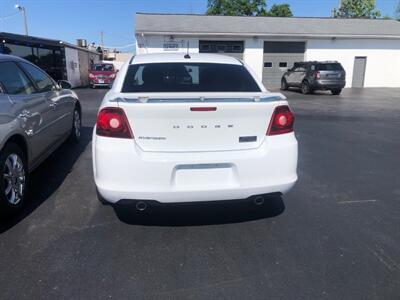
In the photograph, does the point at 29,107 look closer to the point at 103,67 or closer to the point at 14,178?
the point at 14,178

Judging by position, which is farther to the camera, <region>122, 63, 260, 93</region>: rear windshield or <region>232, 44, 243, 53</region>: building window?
<region>232, 44, 243, 53</region>: building window

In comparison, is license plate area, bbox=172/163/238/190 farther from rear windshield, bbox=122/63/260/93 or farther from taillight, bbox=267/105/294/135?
rear windshield, bbox=122/63/260/93

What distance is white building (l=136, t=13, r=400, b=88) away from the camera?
25.8 meters

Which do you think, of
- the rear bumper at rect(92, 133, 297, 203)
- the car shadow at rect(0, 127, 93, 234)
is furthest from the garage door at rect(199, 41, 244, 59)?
the rear bumper at rect(92, 133, 297, 203)

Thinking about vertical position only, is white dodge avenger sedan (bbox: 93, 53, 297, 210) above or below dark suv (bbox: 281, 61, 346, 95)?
above

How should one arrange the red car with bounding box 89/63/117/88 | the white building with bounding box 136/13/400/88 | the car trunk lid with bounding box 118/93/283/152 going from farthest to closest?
the white building with bounding box 136/13/400/88
the red car with bounding box 89/63/117/88
the car trunk lid with bounding box 118/93/283/152

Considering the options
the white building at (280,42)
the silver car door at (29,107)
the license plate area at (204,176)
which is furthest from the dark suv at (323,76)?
the license plate area at (204,176)

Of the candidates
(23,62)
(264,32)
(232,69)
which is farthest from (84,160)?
(264,32)

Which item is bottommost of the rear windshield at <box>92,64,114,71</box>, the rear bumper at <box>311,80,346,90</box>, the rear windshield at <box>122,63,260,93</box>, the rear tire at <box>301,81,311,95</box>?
the rear tire at <box>301,81,311,95</box>

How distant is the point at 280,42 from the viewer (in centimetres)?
2692

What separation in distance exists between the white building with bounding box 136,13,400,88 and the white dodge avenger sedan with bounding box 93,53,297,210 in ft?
76.1

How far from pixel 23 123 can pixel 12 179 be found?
2.09ft

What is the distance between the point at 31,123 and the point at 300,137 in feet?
19.1

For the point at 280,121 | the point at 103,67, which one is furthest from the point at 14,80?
the point at 103,67
